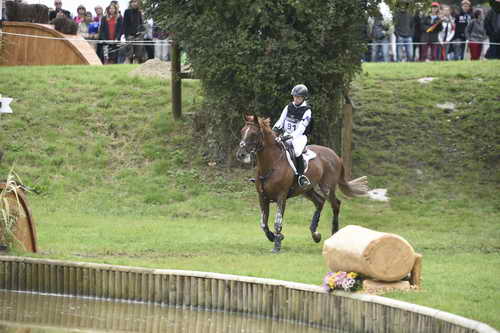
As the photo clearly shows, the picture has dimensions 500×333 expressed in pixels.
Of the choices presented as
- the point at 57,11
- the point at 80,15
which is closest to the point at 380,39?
the point at 80,15

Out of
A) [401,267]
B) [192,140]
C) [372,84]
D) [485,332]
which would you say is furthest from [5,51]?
[485,332]

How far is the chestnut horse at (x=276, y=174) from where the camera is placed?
57.7 feet

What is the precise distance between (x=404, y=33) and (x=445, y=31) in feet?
4.54

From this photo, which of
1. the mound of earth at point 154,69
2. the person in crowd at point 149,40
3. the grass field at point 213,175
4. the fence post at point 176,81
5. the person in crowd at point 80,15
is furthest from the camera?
the person in crowd at point 80,15

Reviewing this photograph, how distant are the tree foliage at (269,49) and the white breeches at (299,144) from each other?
519cm

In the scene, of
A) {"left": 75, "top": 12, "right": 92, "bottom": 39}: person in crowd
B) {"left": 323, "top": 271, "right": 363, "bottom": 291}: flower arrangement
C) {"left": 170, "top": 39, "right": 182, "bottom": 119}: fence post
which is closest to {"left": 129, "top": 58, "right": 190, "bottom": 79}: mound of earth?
{"left": 170, "top": 39, "right": 182, "bottom": 119}: fence post

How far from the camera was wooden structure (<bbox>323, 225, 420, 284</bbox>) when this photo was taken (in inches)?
508

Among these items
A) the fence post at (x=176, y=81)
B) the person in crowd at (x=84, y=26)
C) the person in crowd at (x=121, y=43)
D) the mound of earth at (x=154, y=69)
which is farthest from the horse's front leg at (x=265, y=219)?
the person in crowd at (x=84, y=26)

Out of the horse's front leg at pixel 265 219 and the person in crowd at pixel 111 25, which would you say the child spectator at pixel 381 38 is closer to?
the person in crowd at pixel 111 25

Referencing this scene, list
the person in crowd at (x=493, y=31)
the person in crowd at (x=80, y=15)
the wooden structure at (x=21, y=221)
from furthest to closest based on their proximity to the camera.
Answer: the person in crowd at (x=80, y=15) → the person in crowd at (x=493, y=31) → the wooden structure at (x=21, y=221)

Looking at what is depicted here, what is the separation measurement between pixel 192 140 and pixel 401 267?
13909 mm

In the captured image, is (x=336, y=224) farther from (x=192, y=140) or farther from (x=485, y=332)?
(x=485, y=332)

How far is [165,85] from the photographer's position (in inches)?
1169

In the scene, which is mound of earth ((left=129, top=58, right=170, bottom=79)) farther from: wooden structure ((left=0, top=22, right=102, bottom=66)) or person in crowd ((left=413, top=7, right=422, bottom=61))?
person in crowd ((left=413, top=7, right=422, bottom=61))
